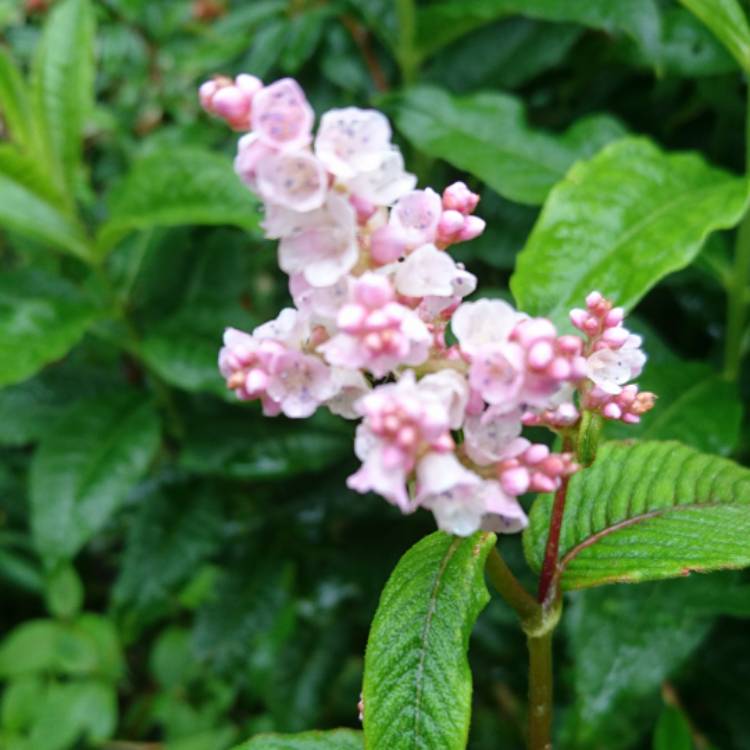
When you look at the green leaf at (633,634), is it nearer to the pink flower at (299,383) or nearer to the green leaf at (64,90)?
the pink flower at (299,383)

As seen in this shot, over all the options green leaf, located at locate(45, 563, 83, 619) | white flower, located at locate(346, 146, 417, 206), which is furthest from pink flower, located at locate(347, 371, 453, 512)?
green leaf, located at locate(45, 563, 83, 619)

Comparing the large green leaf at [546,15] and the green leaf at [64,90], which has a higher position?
the large green leaf at [546,15]

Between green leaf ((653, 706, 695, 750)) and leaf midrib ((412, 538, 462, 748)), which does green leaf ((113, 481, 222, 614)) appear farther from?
leaf midrib ((412, 538, 462, 748))

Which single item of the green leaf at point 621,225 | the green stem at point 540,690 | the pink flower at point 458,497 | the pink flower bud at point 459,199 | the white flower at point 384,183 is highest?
the white flower at point 384,183

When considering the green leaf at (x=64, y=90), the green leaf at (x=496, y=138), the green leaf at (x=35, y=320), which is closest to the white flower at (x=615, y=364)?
the green leaf at (x=496, y=138)

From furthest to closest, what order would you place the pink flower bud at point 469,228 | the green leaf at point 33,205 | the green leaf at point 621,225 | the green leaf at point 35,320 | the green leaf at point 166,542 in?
the green leaf at point 166,542 → the green leaf at point 33,205 → the green leaf at point 35,320 → the green leaf at point 621,225 → the pink flower bud at point 469,228

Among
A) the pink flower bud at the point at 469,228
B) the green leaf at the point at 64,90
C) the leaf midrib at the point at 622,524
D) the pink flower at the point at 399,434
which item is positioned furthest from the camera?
the green leaf at the point at 64,90

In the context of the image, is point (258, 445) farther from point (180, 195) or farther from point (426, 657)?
point (426, 657)

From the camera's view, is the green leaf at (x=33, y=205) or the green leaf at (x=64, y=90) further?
the green leaf at (x=64, y=90)

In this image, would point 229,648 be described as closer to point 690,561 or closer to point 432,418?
point 690,561
